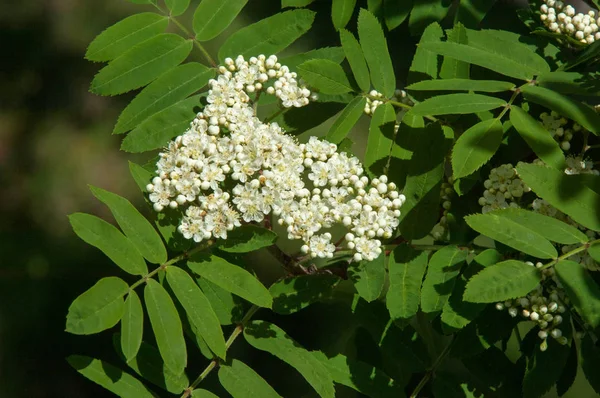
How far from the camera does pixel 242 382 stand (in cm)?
159

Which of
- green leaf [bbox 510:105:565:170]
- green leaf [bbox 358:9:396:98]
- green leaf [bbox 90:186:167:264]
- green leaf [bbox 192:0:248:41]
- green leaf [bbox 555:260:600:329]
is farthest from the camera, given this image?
green leaf [bbox 192:0:248:41]

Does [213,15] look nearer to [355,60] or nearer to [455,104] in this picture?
[355,60]

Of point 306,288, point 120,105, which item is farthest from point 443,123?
point 120,105

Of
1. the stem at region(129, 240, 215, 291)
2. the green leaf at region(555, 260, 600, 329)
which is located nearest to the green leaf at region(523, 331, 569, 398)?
the green leaf at region(555, 260, 600, 329)

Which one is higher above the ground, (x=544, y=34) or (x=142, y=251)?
(x=544, y=34)

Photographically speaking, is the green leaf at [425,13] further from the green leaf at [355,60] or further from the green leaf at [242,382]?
the green leaf at [242,382]

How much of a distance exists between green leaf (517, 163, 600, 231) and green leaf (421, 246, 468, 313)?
0.82 feet

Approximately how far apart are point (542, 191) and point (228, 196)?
25.3 inches

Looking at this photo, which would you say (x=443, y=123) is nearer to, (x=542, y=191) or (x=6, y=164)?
(x=542, y=191)

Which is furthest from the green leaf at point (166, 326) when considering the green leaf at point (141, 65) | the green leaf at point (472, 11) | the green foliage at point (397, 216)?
the green leaf at point (472, 11)

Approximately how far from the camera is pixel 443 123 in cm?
164

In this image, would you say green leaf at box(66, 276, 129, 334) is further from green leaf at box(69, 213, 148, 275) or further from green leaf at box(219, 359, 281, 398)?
green leaf at box(219, 359, 281, 398)

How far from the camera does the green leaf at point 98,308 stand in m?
1.39

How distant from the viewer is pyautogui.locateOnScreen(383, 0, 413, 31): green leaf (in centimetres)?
183
